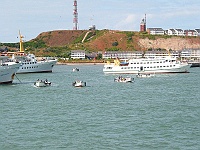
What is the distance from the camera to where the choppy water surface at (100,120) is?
914 inches

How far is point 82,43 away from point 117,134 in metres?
167

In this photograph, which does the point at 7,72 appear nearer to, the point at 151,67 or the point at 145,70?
the point at 145,70

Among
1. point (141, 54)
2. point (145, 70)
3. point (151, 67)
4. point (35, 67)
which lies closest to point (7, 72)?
point (35, 67)

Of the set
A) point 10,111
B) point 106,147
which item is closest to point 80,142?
point 106,147

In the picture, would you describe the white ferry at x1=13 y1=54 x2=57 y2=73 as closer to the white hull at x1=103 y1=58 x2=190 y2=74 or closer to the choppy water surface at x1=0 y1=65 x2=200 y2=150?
the white hull at x1=103 y1=58 x2=190 y2=74

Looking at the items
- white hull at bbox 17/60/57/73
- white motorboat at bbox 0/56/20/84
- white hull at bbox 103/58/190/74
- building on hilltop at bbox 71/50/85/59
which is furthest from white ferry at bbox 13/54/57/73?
building on hilltop at bbox 71/50/85/59

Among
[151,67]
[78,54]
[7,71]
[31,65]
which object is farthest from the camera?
[78,54]

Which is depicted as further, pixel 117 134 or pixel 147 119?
pixel 147 119

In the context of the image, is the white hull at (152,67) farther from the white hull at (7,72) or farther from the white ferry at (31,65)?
the white hull at (7,72)

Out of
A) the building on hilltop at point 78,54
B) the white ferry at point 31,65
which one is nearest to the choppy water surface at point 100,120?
the white ferry at point 31,65

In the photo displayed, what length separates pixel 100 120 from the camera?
Result: 95.7 feet

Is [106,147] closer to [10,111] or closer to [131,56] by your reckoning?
[10,111]

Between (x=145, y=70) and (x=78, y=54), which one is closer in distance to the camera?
(x=145, y=70)

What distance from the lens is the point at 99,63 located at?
6083 inches
